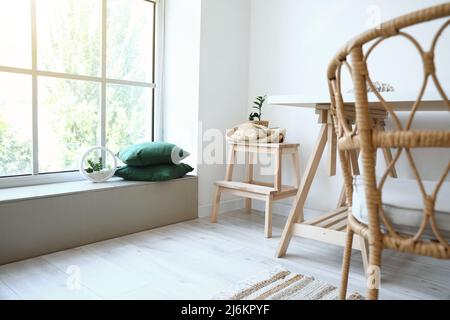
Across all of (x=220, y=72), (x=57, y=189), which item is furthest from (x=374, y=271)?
(x=220, y=72)

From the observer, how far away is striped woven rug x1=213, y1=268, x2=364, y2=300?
138cm

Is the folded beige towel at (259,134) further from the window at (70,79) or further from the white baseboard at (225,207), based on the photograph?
the window at (70,79)

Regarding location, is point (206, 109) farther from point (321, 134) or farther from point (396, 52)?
point (396, 52)

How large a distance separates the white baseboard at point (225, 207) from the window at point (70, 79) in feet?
2.14

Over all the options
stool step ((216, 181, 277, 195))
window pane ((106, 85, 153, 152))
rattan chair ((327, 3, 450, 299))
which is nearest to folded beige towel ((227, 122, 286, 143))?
stool step ((216, 181, 277, 195))

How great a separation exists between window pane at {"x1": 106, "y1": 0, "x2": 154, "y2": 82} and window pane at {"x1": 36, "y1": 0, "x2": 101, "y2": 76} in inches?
3.9

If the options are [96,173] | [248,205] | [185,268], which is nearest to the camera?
[185,268]

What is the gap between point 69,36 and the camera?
226 centimetres

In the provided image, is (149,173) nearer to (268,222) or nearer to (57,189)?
(57,189)

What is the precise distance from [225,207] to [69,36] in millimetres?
1554

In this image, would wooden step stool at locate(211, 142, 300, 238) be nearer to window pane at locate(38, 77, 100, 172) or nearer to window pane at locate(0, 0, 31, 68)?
window pane at locate(38, 77, 100, 172)

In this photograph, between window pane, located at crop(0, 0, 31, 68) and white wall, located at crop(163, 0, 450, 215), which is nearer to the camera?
window pane, located at crop(0, 0, 31, 68)

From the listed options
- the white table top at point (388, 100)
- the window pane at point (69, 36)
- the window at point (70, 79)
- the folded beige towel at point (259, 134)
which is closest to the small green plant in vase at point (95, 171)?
the window at point (70, 79)
